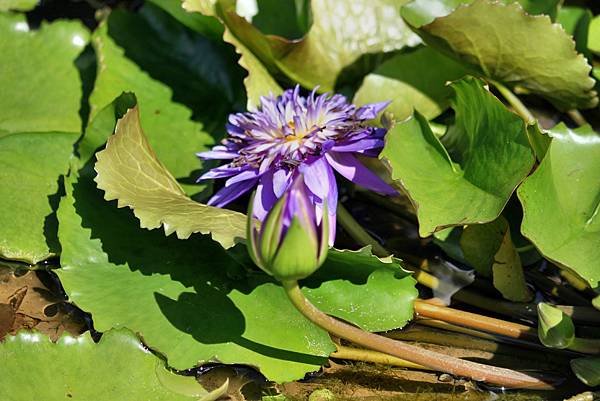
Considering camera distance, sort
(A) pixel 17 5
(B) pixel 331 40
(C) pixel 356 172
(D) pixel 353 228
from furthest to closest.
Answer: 1. (A) pixel 17 5
2. (B) pixel 331 40
3. (D) pixel 353 228
4. (C) pixel 356 172

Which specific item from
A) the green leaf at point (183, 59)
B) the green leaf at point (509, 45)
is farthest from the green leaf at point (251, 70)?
the green leaf at point (509, 45)

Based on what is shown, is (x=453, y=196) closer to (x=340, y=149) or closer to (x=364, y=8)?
(x=340, y=149)

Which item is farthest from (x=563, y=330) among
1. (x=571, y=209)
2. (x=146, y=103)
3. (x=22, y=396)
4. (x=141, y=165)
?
(x=146, y=103)

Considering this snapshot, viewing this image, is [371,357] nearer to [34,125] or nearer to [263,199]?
[263,199]

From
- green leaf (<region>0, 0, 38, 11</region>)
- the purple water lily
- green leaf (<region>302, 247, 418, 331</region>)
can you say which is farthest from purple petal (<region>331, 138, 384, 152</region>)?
green leaf (<region>0, 0, 38, 11</region>)

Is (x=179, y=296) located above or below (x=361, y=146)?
below

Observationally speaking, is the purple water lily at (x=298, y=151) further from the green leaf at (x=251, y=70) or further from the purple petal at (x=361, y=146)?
the green leaf at (x=251, y=70)

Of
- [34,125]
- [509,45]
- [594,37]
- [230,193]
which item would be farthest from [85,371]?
[594,37]
